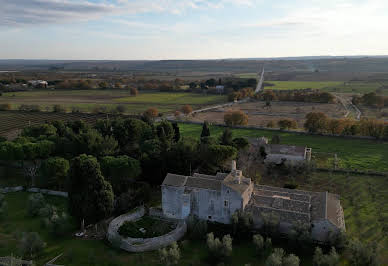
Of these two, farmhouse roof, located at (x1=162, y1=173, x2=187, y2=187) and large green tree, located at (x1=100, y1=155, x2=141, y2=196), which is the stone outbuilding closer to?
farmhouse roof, located at (x1=162, y1=173, x2=187, y2=187)

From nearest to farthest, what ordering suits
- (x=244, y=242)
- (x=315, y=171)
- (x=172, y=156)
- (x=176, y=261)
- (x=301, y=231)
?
1. (x=176, y=261)
2. (x=301, y=231)
3. (x=244, y=242)
4. (x=172, y=156)
5. (x=315, y=171)

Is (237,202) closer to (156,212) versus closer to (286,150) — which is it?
(156,212)

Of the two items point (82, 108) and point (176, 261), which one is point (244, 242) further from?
point (82, 108)

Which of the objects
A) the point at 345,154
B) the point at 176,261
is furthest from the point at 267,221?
the point at 345,154

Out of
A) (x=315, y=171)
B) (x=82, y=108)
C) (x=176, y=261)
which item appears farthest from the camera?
(x=82, y=108)

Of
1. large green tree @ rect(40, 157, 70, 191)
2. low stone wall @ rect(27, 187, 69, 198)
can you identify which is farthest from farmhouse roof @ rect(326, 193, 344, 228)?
large green tree @ rect(40, 157, 70, 191)

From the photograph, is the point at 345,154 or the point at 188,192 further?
the point at 345,154
